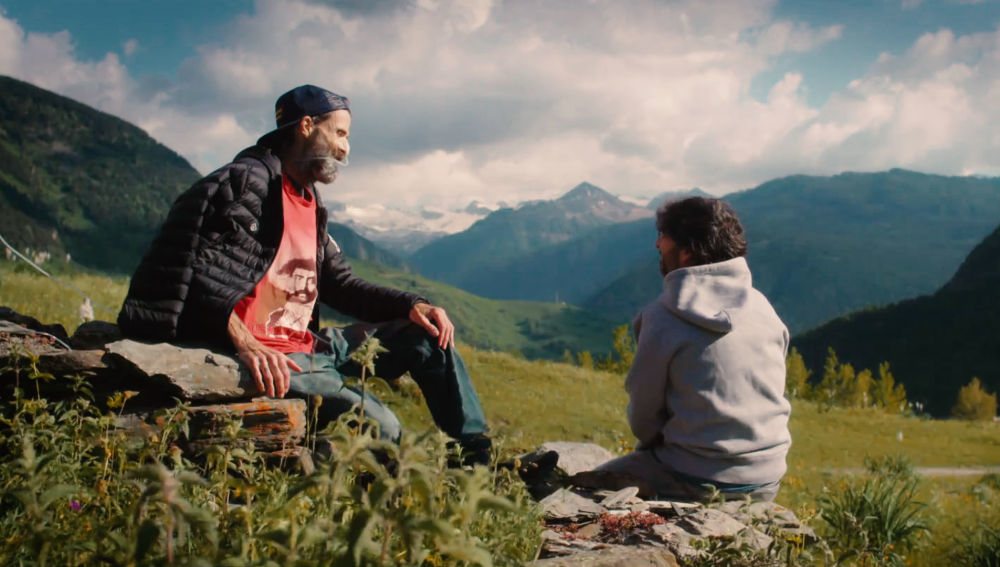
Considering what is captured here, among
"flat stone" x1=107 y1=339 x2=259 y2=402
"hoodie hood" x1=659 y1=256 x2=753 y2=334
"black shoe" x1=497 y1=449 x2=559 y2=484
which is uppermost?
"hoodie hood" x1=659 y1=256 x2=753 y2=334

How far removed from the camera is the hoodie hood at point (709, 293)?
5645 millimetres

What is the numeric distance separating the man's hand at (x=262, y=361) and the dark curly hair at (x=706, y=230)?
112 inches

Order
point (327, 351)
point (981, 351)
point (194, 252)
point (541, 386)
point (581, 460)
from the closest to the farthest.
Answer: point (194, 252)
point (327, 351)
point (581, 460)
point (541, 386)
point (981, 351)

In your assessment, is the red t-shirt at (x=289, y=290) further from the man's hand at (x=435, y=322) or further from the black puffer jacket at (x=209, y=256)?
the man's hand at (x=435, y=322)

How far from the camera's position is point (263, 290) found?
5840 millimetres

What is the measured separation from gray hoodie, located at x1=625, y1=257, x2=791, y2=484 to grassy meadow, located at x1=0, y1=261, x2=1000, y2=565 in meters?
0.93

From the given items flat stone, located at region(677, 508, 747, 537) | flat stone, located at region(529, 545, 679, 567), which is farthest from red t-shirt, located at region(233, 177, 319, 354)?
flat stone, located at region(677, 508, 747, 537)

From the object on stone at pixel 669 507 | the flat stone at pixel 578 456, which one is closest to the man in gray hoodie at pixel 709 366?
the object on stone at pixel 669 507

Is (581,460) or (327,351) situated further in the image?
(581,460)

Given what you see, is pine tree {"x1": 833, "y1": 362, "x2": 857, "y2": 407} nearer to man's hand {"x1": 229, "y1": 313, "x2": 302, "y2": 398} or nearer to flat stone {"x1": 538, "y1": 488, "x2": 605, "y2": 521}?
flat stone {"x1": 538, "y1": 488, "x2": 605, "y2": 521}

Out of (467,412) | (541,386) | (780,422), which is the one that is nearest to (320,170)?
(467,412)

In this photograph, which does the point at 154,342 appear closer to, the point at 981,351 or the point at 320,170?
the point at 320,170

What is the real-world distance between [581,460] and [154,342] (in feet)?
15.5

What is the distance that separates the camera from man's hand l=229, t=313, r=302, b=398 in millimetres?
5359
